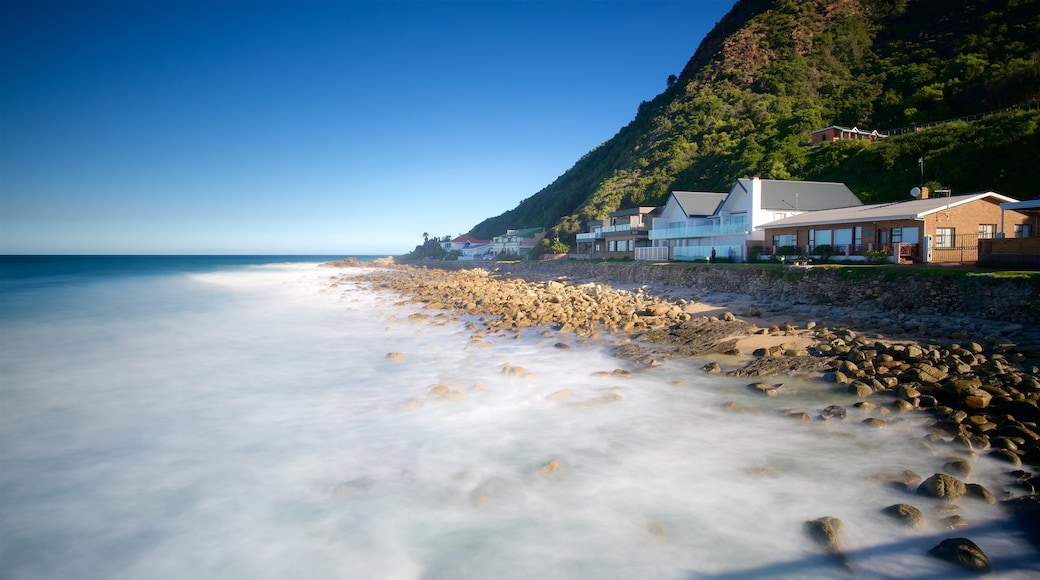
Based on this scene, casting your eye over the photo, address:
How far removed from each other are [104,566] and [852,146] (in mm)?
55130

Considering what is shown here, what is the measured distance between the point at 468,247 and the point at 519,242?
20657mm

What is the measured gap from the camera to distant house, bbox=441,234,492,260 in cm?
8432

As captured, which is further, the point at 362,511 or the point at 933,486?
the point at 362,511

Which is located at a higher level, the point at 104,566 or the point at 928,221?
the point at 928,221

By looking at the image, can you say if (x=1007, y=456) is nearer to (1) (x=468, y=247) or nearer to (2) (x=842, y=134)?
(2) (x=842, y=134)

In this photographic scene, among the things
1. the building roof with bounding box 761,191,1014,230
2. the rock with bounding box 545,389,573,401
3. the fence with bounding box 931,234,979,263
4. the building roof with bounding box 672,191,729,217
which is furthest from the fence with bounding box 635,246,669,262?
the rock with bounding box 545,389,573,401

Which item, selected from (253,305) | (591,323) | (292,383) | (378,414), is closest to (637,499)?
(378,414)

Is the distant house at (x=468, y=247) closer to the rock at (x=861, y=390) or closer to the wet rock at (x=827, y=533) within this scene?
the rock at (x=861, y=390)

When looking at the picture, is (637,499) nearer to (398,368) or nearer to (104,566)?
(104,566)

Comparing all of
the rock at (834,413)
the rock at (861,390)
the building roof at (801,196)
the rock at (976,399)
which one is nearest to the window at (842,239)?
the building roof at (801,196)

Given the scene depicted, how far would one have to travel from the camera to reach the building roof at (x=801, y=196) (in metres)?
31.4

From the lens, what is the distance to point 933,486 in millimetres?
6156

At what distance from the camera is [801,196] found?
1276 inches

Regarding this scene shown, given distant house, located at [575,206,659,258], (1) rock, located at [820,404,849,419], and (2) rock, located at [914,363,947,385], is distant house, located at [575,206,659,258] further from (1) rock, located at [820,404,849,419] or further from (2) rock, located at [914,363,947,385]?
(1) rock, located at [820,404,849,419]
